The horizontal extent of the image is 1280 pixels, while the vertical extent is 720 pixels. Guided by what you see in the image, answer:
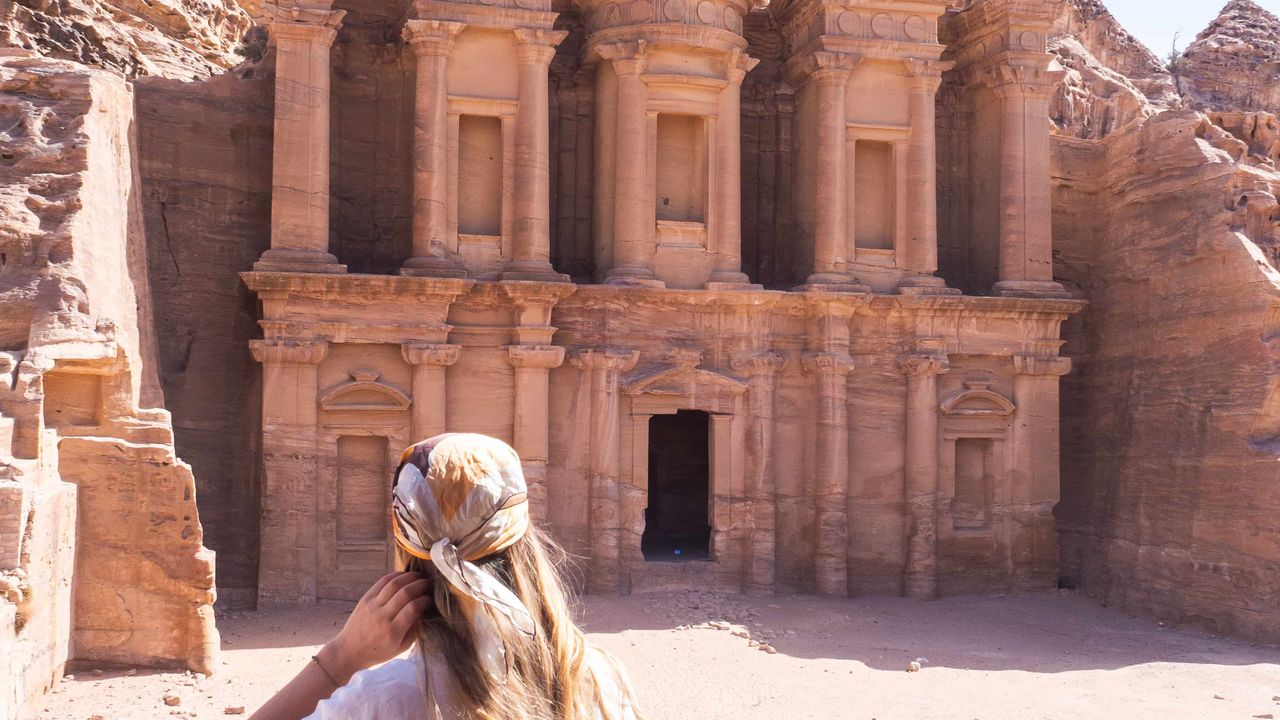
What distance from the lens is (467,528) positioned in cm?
247

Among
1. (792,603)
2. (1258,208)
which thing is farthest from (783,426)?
(1258,208)

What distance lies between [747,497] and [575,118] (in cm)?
696

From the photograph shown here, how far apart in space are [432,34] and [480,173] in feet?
7.10

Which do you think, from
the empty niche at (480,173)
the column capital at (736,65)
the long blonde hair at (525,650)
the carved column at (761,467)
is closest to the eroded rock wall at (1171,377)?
the carved column at (761,467)

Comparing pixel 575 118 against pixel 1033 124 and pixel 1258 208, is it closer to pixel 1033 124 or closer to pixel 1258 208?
pixel 1033 124

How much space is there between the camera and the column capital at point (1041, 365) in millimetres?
18562

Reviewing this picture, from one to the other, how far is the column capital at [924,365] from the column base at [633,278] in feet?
13.5

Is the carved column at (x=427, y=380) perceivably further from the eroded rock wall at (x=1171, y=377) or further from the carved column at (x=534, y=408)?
the eroded rock wall at (x=1171, y=377)

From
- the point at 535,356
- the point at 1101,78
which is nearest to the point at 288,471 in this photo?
the point at 535,356

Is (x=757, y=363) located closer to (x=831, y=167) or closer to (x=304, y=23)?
(x=831, y=167)

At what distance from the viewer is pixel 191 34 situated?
23016mm

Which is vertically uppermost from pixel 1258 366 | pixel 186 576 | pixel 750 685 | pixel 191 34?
pixel 191 34

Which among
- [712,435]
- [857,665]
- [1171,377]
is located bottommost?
[857,665]

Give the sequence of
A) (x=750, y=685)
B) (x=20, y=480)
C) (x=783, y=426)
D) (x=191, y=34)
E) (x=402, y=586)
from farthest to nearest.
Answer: (x=191, y=34) → (x=783, y=426) → (x=750, y=685) → (x=20, y=480) → (x=402, y=586)
